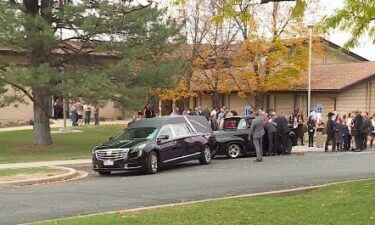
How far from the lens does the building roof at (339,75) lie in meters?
40.2

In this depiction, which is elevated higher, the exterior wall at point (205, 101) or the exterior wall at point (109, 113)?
the exterior wall at point (205, 101)

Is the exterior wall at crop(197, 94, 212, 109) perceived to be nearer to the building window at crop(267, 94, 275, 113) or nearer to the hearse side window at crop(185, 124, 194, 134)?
the building window at crop(267, 94, 275, 113)

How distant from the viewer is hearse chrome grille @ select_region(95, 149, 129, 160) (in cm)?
1719

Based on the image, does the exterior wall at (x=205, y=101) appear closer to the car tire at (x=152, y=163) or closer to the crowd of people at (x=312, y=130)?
the crowd of people at (x=312, y=130)

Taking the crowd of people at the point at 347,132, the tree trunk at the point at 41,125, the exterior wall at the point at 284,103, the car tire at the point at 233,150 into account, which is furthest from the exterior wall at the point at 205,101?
the car tire at the point at 233,150

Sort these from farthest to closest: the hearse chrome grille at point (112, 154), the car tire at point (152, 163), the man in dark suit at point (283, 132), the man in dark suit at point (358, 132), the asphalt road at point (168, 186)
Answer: the man in dark suit at point (358, 132)
the man in dark suit at point (283, 132)
the car tire at point (152, 163)
the hearse chrome grille at point (112, 154)
the asphalt road at point (168, 186)

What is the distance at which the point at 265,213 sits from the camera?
29.4 ft

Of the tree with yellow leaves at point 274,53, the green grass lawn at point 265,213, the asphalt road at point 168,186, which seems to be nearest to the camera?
the green grass lawn at point 265,213

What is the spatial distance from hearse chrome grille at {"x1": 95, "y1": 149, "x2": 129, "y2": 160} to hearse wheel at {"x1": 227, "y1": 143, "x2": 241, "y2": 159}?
21.4 feet

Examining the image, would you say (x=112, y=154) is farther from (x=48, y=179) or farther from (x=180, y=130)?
(x=180, y=130)

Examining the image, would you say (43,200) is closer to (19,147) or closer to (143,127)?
(143,127)

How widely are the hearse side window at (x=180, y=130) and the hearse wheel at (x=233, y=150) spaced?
3685 millimetres

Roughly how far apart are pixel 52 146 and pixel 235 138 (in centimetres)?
808

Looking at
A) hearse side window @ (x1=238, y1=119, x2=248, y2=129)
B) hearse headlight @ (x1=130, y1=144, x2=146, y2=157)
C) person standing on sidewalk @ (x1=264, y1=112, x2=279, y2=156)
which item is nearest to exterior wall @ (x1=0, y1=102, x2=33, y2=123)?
hearse side window @ (x1=238, y1=119, x2=248, y2=129)
